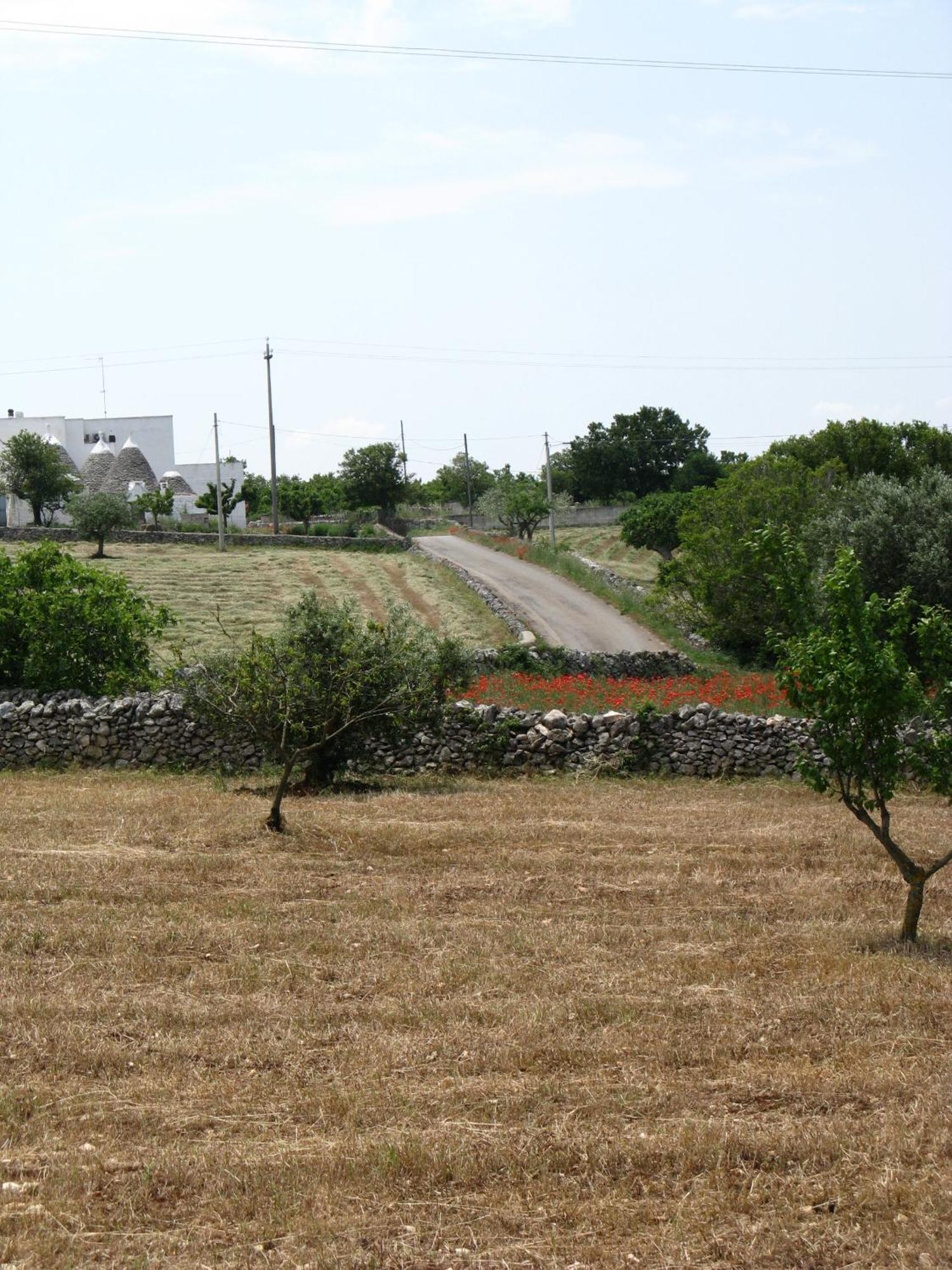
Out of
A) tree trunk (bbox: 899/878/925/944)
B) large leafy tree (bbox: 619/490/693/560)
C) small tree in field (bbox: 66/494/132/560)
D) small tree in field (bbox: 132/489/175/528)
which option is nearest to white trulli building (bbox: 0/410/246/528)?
small tree in field (bbox: 132/489/175/528)

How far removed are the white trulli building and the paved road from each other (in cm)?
3514

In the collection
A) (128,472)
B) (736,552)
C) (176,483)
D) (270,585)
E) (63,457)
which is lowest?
(270,585)

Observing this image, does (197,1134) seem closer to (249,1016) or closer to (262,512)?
(249,1016)

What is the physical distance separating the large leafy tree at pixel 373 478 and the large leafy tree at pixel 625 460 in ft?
65.8

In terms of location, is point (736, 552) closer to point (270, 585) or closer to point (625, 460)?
Result: point (270, 585)

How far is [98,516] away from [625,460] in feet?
169

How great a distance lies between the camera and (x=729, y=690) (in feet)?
81.2

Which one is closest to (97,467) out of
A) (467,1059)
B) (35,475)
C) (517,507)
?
(35,475)

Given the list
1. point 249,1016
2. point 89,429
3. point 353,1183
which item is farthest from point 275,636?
point 89,429

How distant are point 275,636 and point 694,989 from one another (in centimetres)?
968

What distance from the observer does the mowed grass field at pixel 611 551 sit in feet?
205

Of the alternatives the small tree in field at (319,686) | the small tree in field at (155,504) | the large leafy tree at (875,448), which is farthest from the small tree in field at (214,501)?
the small tree in field at (319,686)

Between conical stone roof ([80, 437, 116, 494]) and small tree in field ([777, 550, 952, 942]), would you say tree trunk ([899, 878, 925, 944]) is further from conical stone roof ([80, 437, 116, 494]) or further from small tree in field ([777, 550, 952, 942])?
conical stone roof ([80, 437, 116, 494])

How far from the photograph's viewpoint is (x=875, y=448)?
4709cm
